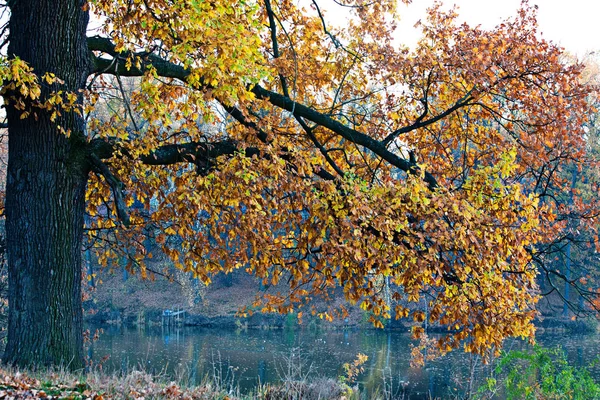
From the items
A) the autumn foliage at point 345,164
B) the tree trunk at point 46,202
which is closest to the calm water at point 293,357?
the autumn foliage at point 345,164

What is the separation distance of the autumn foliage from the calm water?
304 inches

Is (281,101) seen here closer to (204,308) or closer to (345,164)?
(345,164)

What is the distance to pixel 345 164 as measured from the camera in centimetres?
1048

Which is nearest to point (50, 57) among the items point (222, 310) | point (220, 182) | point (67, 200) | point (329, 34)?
point (67, 200)

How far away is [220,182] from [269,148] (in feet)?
2.38

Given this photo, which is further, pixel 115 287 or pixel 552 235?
pixel 115 287

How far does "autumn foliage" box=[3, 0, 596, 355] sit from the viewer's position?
23.4ft

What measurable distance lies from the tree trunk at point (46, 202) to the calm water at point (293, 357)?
27.0 ft

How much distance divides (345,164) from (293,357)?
8.47 metres

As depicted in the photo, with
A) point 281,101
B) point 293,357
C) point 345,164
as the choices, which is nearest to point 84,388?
point 281,101

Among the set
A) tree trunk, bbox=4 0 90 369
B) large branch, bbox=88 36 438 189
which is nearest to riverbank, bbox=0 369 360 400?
tree trunk, bbox=4 0 90 369

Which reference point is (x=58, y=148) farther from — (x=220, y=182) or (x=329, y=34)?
(x=329, y=34)

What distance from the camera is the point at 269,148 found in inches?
291

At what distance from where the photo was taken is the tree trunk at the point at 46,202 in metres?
7.20
